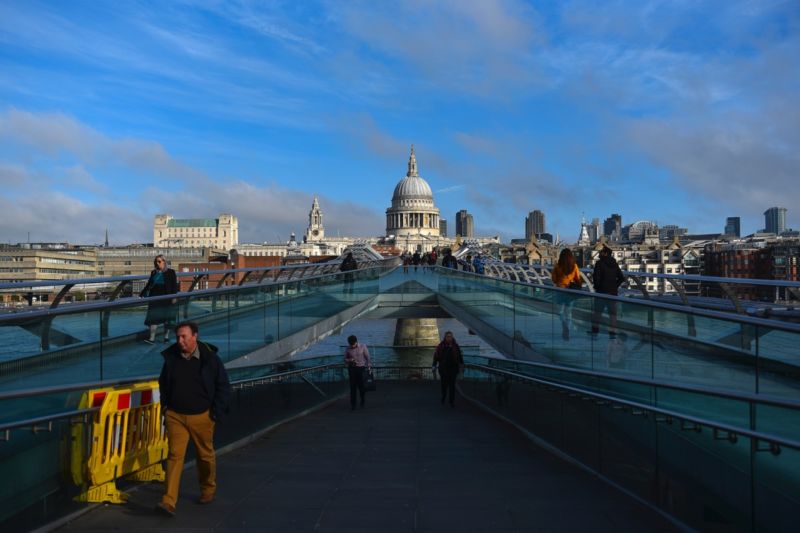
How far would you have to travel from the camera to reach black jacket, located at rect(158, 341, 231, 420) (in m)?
6.02

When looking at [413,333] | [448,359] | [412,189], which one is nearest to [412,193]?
[412,189]

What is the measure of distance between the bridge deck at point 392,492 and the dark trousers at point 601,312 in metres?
1.34

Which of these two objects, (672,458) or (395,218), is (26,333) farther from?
(395,218)

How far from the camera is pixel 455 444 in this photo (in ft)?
30.5

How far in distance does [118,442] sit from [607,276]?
22.1 ft

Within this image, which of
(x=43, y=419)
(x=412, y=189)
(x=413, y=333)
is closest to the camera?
(x=43, y=419)

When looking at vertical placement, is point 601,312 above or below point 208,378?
above

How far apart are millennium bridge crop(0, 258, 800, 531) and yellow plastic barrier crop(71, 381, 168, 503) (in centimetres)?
1

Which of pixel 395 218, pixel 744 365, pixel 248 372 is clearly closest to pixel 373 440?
pixel 248 372

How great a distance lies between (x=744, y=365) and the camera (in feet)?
18.6

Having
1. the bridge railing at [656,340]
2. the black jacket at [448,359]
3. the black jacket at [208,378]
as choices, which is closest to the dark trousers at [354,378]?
the black jacket at [448,359]

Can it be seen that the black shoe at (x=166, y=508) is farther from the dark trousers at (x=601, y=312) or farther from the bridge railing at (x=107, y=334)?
the dark trousers at (x=601, y=312)

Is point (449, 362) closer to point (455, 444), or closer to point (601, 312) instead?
point (455, 444)

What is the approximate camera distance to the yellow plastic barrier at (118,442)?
5719 mm
